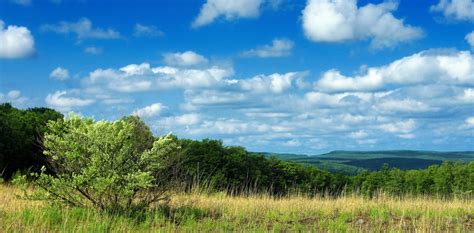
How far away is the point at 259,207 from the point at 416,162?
15473 centimetres

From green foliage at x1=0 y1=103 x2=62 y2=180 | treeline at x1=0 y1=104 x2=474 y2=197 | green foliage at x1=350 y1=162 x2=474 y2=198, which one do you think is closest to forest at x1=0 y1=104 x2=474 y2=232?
treeline at x1=0 y1=104 x2=474 y2=197

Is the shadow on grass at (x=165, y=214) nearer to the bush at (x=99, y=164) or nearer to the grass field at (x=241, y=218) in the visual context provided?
the grass field at (x=241, y=218)

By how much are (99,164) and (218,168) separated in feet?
70.0

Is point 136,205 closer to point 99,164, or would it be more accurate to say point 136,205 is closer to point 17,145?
point 99,164

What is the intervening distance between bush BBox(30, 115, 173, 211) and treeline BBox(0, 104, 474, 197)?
8.4 inches

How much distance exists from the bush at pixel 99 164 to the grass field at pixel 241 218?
44cm

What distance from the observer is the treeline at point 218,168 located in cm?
1398

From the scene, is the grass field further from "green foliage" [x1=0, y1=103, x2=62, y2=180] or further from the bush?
"green foliage" [x1=0, y1=103, x2=62, y2=180]

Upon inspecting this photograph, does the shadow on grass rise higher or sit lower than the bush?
lower

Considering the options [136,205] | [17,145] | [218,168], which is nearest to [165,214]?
[136,205]

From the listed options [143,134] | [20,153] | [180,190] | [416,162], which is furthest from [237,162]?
[416,162]

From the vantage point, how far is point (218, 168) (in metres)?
33.4

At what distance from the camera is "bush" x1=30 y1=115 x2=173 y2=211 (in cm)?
1212

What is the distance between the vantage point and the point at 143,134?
44.1 ft
